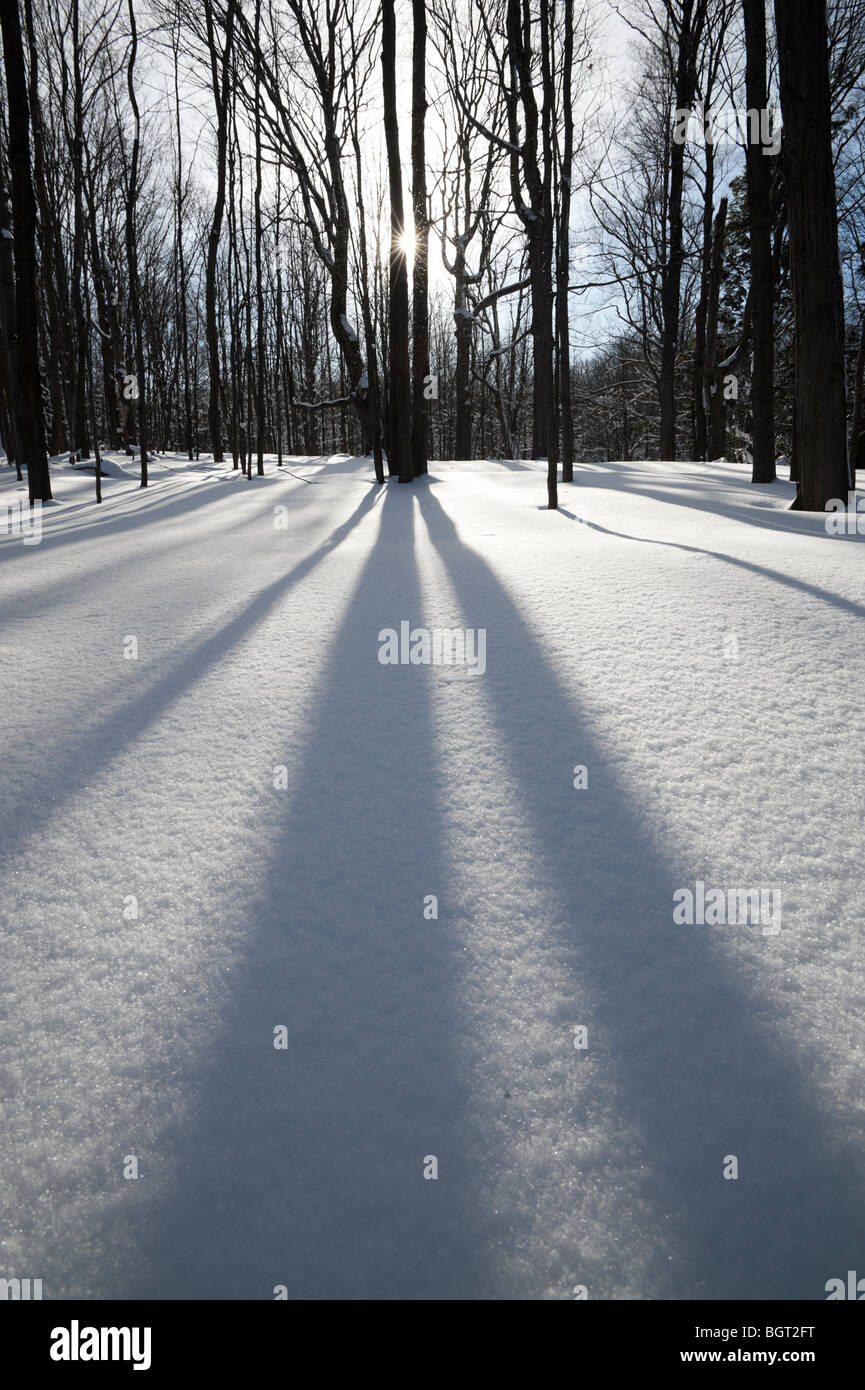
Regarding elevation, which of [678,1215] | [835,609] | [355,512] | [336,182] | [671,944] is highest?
[336,182]

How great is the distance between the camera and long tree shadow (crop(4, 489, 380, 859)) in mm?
1581

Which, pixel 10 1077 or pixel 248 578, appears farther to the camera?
pixel 248 578

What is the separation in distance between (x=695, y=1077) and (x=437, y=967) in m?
0.41

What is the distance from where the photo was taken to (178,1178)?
85cm

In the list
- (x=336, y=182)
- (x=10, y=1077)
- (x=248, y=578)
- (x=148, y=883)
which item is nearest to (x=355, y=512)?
(x=248, y=578)

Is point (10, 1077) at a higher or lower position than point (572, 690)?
lower

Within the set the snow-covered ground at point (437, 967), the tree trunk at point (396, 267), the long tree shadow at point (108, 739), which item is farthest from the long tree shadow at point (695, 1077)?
the tree trunk at point (396, 267)

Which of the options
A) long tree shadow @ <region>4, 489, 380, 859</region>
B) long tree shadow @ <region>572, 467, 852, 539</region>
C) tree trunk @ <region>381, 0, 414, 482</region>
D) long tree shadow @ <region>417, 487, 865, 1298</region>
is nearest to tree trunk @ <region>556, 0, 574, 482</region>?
long tree shadow @ <region>572, 467, 852, 539</region>

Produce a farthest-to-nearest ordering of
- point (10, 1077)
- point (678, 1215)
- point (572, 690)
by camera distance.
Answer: point (572, 690) → point (10, 1077) → point (678, 1215)

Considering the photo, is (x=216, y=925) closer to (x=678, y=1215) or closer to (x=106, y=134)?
(x=678, y=1215)

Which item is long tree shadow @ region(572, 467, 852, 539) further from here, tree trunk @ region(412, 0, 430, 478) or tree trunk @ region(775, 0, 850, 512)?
tree trunk @ region(412, 0, 430, 478)

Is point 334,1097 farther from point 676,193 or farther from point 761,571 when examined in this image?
point 676,193

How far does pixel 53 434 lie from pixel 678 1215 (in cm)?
1914

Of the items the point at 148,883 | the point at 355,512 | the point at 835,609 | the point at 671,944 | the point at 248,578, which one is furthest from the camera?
the point at 355,512
